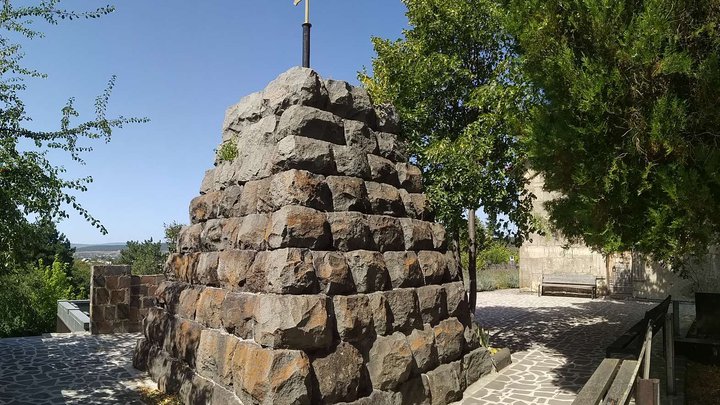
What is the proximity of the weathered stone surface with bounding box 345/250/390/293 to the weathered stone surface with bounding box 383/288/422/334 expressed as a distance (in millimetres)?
191

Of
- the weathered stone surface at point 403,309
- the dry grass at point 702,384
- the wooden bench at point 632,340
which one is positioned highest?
the weathered stone surface at point 403,309

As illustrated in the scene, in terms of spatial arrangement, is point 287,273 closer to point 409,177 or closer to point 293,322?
point 293,322

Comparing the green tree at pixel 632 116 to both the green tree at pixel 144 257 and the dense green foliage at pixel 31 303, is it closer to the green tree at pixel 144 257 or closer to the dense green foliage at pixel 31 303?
the dense green foliage at pixel 31 303

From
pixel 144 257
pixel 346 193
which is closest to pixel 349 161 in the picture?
pixel 346 193

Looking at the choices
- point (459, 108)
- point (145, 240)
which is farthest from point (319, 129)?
point (145, 240)

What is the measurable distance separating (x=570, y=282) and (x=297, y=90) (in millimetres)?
16119

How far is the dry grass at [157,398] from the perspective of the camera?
18.0ft

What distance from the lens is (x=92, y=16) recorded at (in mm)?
7020

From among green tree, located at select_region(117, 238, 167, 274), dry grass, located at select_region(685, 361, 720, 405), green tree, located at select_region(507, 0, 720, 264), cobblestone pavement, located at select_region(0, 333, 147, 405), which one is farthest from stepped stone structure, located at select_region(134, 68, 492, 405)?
green tree, located at select_region(117, 238, 167, 274)

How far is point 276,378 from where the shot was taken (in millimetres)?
4074

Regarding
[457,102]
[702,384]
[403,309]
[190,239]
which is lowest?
[702,384]

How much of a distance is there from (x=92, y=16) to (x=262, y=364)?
235 inches

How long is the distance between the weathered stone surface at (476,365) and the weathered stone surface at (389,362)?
1.37 m

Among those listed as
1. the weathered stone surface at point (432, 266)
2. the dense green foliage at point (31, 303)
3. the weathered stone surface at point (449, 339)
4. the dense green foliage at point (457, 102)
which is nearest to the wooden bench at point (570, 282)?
the dense green foliage at point (457, 102)
